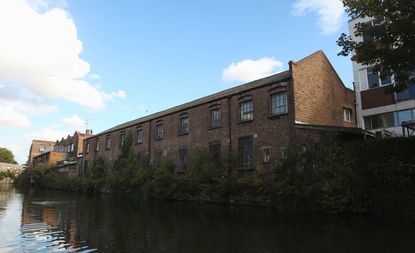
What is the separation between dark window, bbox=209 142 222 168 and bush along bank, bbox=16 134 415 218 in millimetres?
975

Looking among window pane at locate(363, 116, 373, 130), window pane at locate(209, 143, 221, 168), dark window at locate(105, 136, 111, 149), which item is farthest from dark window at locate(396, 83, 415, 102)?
dark window at locate(105, 136, 111, 149)

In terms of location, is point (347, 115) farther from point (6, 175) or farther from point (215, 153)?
point (6, 175)

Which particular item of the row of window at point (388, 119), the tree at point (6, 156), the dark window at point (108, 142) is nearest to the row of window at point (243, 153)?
the row of window at point (388, 119)

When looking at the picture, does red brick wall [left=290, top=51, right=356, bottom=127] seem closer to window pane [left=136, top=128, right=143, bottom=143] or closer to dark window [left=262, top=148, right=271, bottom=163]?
dark window [left=262, top=148, right=271, bottom=163]

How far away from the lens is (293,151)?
18.2m

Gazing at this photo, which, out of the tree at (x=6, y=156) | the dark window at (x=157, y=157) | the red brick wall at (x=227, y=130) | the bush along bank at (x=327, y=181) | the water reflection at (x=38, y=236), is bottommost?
the water reflection at (x=38, y=236)

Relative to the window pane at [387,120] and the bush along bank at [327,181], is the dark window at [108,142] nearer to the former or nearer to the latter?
the bush along bank at [327,181]

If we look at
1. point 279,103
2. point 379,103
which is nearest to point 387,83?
point 379,103

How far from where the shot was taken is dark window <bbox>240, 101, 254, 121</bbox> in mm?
23031

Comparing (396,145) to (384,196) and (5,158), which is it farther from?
(5,158)

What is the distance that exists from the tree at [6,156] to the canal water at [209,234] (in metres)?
114

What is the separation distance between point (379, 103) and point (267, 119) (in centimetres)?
1009

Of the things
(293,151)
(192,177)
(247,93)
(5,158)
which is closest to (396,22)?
(293,151)

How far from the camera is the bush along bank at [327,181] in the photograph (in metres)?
14.0
